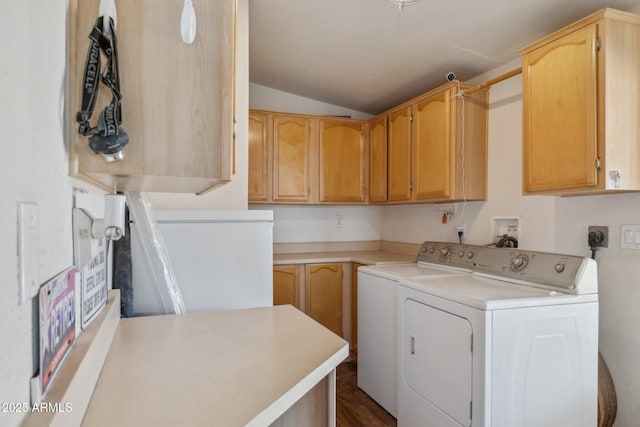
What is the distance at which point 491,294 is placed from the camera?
1.75 m

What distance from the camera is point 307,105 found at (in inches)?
152

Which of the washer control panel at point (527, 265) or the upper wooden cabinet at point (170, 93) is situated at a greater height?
the upper wooden cabinet at point (170, 93)

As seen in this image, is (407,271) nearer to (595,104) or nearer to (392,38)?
(595,104)

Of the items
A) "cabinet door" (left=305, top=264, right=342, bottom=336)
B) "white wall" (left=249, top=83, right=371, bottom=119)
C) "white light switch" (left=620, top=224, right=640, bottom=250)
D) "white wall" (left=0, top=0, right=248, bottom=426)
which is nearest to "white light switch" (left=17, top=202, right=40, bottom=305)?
"white wall" (left=0, top=0, right=248, bottom=426)

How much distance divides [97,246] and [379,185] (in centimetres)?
284

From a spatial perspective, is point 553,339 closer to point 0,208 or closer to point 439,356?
point 439,356

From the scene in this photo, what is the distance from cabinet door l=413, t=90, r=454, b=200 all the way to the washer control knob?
696mm

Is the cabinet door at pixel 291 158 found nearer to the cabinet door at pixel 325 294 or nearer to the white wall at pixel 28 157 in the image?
the cabinet door at pixel 325 294

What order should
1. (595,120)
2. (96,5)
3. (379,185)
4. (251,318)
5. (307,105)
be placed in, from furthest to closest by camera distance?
(307,105) < (379,185) < (595,120) < (251,318) < (96,5)

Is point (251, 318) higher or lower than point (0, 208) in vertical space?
lower

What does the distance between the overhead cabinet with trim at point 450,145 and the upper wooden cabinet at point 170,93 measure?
2.06 meters

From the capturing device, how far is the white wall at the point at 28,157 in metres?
0.43

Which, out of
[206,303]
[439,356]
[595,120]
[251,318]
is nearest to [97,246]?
[251,318]

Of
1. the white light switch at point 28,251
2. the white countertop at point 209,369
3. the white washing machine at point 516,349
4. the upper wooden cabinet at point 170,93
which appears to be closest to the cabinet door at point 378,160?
the white washing machine at point 516,349
